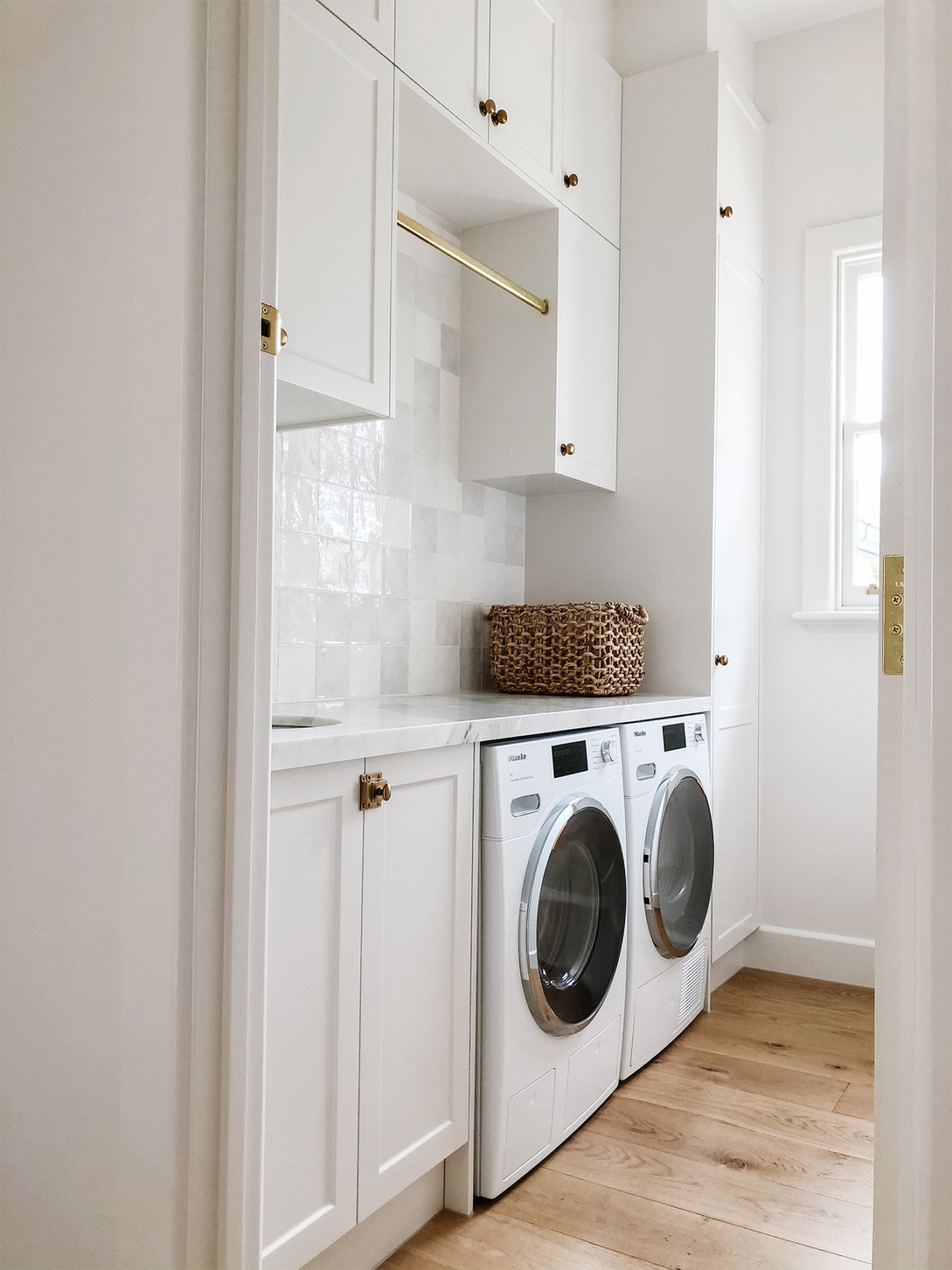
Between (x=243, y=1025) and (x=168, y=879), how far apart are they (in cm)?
17

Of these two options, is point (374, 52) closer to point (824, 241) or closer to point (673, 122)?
point (673, 122)

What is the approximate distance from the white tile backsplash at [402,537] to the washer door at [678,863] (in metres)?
0.68

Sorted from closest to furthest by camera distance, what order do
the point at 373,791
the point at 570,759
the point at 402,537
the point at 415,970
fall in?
the point at 373,791
the point at 415,970
the point at 570,759
the point at 402,537

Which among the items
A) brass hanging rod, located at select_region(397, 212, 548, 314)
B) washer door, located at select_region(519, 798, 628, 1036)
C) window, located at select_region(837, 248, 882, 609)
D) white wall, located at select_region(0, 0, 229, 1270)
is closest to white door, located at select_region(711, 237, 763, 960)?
window, located at select_region(837, 248, 882, 609)

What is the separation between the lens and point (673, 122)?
9.03 feet

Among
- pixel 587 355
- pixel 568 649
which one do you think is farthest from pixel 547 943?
pixel 587 355

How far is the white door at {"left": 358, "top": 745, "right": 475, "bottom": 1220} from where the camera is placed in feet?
4.78

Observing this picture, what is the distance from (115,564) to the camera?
95 cm

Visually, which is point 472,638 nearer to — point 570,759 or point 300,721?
point 570,759

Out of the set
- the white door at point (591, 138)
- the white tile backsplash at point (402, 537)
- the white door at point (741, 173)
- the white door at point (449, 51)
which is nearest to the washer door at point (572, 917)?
the white tile backsplash at point (402, 537)

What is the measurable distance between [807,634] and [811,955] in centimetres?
102

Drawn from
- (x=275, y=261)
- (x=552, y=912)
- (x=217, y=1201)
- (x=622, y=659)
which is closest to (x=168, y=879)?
(x=217, y=1201)

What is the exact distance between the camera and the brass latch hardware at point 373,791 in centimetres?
142

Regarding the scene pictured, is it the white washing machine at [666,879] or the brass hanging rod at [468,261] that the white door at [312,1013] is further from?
the brass hanging rod at [468,261]
